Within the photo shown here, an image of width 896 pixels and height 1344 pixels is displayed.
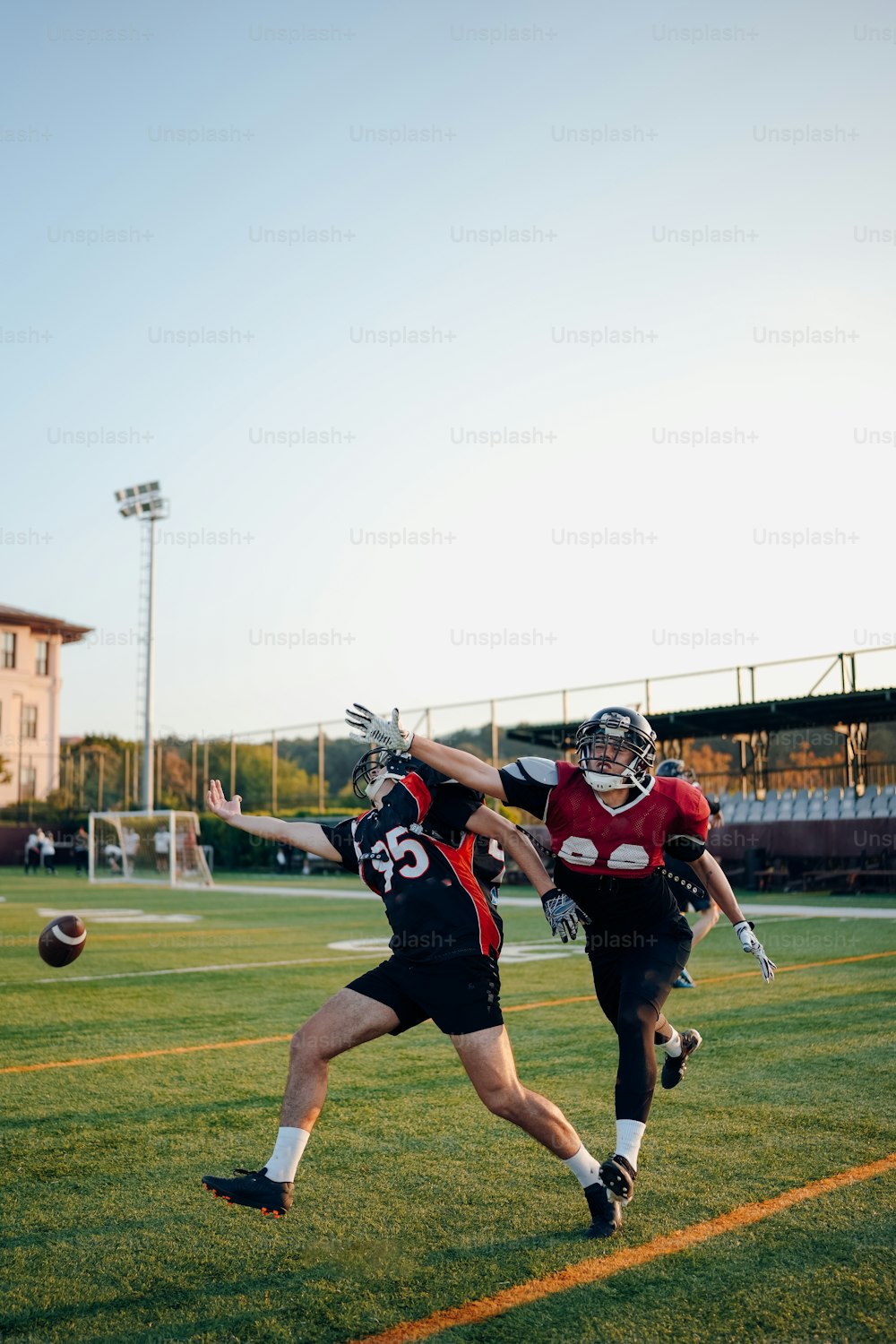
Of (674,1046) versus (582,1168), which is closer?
(582,1168)

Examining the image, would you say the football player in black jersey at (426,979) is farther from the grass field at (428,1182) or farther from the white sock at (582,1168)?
the grass field at (428,1182)

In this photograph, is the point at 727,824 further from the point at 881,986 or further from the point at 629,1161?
the point at 629,1161

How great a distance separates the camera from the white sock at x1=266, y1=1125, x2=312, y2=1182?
4.22m

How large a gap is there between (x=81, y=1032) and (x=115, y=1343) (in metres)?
5.47

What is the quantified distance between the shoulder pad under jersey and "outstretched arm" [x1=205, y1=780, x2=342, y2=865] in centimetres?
80

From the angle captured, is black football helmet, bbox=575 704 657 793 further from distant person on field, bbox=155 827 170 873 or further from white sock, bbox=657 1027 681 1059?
distant person on field, bbox=155 827 170 873

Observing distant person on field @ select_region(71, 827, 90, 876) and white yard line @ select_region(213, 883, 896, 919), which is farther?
distant person on field @ select_region(71, 827, 90, 876)

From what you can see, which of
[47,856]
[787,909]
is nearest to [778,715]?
[787,909]

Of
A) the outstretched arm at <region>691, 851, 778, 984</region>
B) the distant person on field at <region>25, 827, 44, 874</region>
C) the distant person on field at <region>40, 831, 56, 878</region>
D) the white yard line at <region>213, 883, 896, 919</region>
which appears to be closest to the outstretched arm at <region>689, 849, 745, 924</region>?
the outstretched arm at <region>691, 851, 778, 984</region>

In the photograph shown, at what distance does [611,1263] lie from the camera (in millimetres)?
3863

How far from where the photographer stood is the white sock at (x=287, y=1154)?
166 inches

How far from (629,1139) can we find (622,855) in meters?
1.06

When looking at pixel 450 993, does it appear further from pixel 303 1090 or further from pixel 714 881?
pixel 714 881

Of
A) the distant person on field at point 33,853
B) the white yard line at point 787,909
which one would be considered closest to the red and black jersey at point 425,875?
the white yard line at point 787,909
